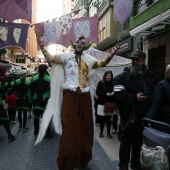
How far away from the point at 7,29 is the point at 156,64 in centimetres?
609

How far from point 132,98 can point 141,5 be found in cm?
971

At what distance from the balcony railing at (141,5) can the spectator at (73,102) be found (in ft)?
25.7

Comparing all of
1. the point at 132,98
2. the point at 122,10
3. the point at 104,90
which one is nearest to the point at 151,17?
the point at 122,10

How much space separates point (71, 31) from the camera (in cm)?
1140

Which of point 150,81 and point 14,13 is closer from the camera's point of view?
point 150,81

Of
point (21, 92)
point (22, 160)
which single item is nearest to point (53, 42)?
point (21, 92)

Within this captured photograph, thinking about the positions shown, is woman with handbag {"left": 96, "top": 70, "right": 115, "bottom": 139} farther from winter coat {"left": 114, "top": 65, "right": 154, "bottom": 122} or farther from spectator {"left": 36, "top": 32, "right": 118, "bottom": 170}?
winter coat {"left": 114, "top": 65, "right": 154, "bottom": 122}

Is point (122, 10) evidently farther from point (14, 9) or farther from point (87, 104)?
point (87, 104)

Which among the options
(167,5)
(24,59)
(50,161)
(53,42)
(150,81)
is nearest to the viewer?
(150,81)

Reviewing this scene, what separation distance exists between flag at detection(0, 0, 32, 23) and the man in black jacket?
21.3 ft

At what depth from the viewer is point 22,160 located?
5094mm

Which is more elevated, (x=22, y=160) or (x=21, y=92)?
(x=21, y=92)

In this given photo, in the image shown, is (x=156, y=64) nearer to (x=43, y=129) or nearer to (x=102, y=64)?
(x=102, y=64)

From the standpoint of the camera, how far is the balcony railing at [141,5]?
11.7 metres
